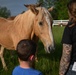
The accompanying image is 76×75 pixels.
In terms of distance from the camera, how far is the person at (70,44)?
3923 mm

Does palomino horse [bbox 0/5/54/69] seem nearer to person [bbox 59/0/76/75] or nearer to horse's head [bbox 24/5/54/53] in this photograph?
horse's head [bbox 24/5/54/53]

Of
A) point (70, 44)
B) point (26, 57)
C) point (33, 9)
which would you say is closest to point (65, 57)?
point (70, 44)

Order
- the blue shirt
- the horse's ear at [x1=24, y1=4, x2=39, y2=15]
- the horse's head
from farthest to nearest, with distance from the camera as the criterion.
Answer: the horse's ear at [x1=24, y1=4, x2=39, y2=15] < the horse's head < the blue shirt

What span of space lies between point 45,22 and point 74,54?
2.76 m

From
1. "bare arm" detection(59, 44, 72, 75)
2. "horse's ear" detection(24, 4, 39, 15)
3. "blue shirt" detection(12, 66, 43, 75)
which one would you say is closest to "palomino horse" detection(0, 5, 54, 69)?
"horse's ear" detection(24, 4, 39, 15)

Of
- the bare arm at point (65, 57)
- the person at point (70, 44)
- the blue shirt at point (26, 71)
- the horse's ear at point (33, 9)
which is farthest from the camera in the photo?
the horse's ear at point (33, 9)

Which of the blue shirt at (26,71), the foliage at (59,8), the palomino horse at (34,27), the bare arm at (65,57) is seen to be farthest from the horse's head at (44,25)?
the foliage at (59,8)

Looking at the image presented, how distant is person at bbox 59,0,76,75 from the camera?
3.92 meters

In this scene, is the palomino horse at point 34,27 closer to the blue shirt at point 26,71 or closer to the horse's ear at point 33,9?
the horse's ear at point 33,9

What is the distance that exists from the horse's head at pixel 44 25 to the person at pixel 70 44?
8.61 feet

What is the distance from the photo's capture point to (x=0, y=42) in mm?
9477

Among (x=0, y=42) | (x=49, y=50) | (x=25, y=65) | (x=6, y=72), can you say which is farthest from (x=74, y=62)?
(x=0, y=42)

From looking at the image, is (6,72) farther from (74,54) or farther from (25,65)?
(25,65)

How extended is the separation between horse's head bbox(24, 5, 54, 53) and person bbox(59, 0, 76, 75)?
262 cm
